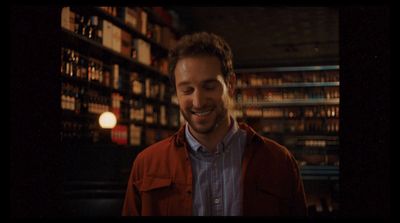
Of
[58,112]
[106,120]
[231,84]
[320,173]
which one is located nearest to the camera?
[58,112]

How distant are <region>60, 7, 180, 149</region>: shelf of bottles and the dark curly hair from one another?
2.98ft

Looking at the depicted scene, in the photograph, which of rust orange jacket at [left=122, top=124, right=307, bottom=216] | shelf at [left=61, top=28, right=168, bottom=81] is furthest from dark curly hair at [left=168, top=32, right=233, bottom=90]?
shelf at [left=61, top=28, right=168, bottom=81]

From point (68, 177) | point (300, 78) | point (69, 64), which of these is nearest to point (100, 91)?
point (69, 64)

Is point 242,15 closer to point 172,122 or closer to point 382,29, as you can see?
point 172,122

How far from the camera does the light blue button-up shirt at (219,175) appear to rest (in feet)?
4.57

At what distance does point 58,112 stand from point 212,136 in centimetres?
55

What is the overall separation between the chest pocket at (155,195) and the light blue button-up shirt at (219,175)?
98 millimetres

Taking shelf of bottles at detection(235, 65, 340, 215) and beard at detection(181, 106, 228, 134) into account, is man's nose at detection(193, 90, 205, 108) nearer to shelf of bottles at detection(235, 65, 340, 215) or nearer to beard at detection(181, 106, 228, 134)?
beard at detection(181, 106, 228, 134)

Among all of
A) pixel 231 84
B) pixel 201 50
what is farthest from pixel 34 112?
pixel 231 84

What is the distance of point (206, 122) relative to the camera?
1437mm

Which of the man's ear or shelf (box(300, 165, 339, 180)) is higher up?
the man's ear

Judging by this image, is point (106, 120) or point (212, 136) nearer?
point (212, 136)

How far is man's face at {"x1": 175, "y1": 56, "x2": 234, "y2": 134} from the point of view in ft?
4.62

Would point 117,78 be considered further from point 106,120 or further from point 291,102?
point 291,102
